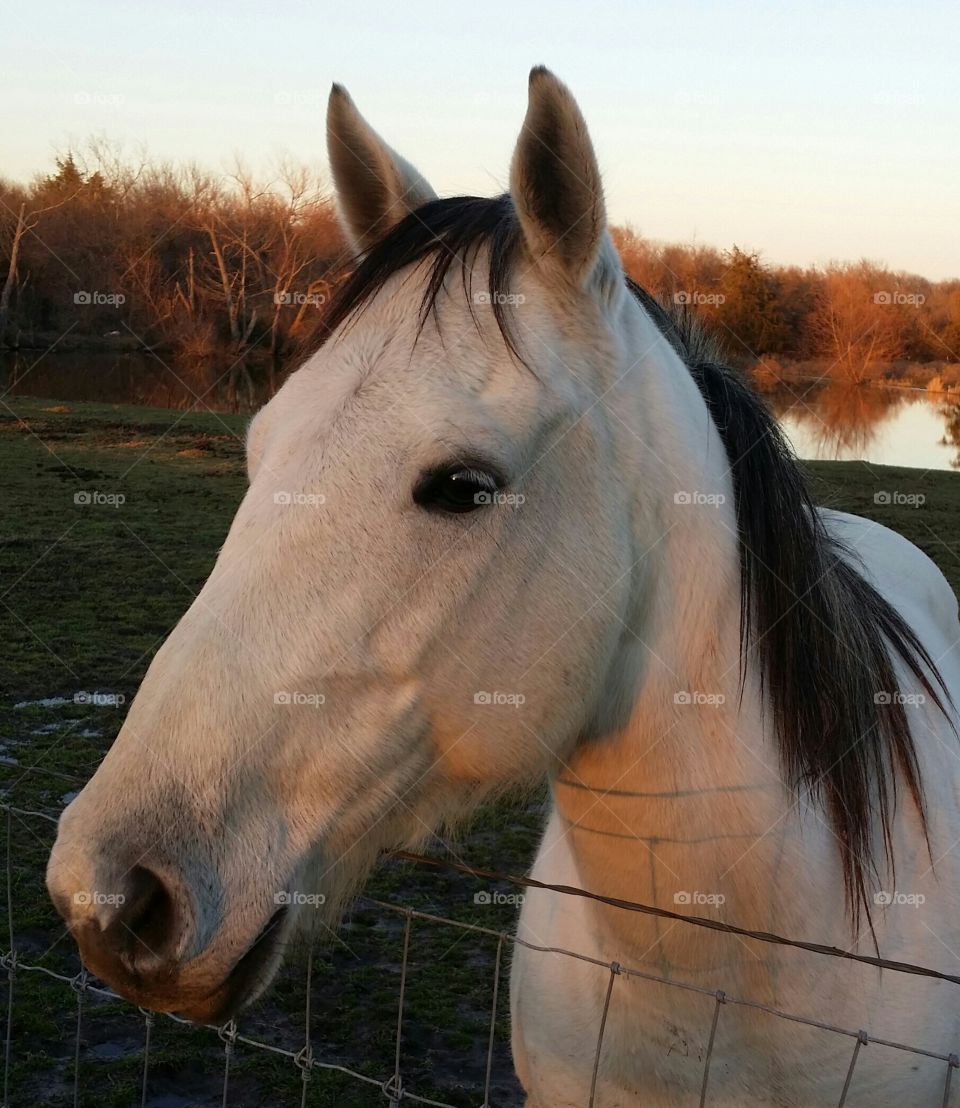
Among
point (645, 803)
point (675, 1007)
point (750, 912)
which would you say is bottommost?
point (675, 1007)

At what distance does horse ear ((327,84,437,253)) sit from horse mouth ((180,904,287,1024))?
1.30 m

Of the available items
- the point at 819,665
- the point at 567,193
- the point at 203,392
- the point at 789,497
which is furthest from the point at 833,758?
the point at 203,392

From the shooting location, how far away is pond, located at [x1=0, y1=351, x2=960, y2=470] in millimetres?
19297

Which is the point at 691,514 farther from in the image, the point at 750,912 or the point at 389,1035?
the point at 389,1035

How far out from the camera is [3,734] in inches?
207

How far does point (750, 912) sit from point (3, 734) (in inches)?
184

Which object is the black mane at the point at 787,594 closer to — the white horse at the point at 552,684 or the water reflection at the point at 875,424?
the white horse at the point at 552,684
